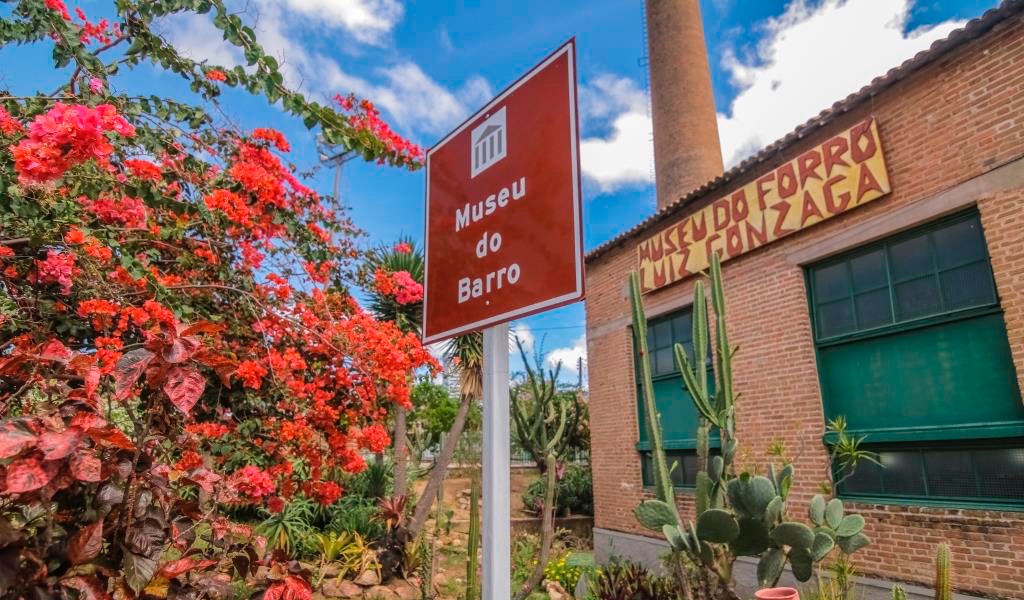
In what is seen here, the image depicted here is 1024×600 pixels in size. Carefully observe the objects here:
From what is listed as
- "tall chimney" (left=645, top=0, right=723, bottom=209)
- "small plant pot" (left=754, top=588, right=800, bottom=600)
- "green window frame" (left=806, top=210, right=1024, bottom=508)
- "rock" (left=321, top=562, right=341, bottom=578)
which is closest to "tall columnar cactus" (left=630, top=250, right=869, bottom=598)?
"small plant pot" (left=754, top=588, right=800, bottom=600)

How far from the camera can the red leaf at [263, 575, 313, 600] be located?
261 centimetres

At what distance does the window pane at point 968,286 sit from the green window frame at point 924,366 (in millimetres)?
10

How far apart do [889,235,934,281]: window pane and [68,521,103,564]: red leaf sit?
7.68m

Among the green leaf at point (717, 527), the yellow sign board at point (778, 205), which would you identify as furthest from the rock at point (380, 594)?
the yellow sign board at point (778, 205)

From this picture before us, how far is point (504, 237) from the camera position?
178 centimetres

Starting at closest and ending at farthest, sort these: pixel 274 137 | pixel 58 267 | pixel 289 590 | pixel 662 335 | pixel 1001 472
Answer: pixel 289 590
pixel 58 267
pixel 274 137
pixel 1001 472
pixel 662 335

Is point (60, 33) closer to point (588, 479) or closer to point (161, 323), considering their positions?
point (161, 323)

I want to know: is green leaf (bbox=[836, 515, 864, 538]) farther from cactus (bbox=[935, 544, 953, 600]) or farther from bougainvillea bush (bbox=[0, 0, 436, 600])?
bougainvillea bush (bbox=[0, 0, 436, 600])

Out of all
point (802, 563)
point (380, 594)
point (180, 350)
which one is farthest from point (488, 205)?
point (380, 594)

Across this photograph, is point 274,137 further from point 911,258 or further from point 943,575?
point 911,258

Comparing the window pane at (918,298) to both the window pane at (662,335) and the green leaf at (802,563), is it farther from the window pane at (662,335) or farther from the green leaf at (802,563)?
→ the window pane at (662,335)

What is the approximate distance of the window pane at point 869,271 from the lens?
22.8ft

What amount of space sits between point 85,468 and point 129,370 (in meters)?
0.36

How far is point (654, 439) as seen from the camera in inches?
232
